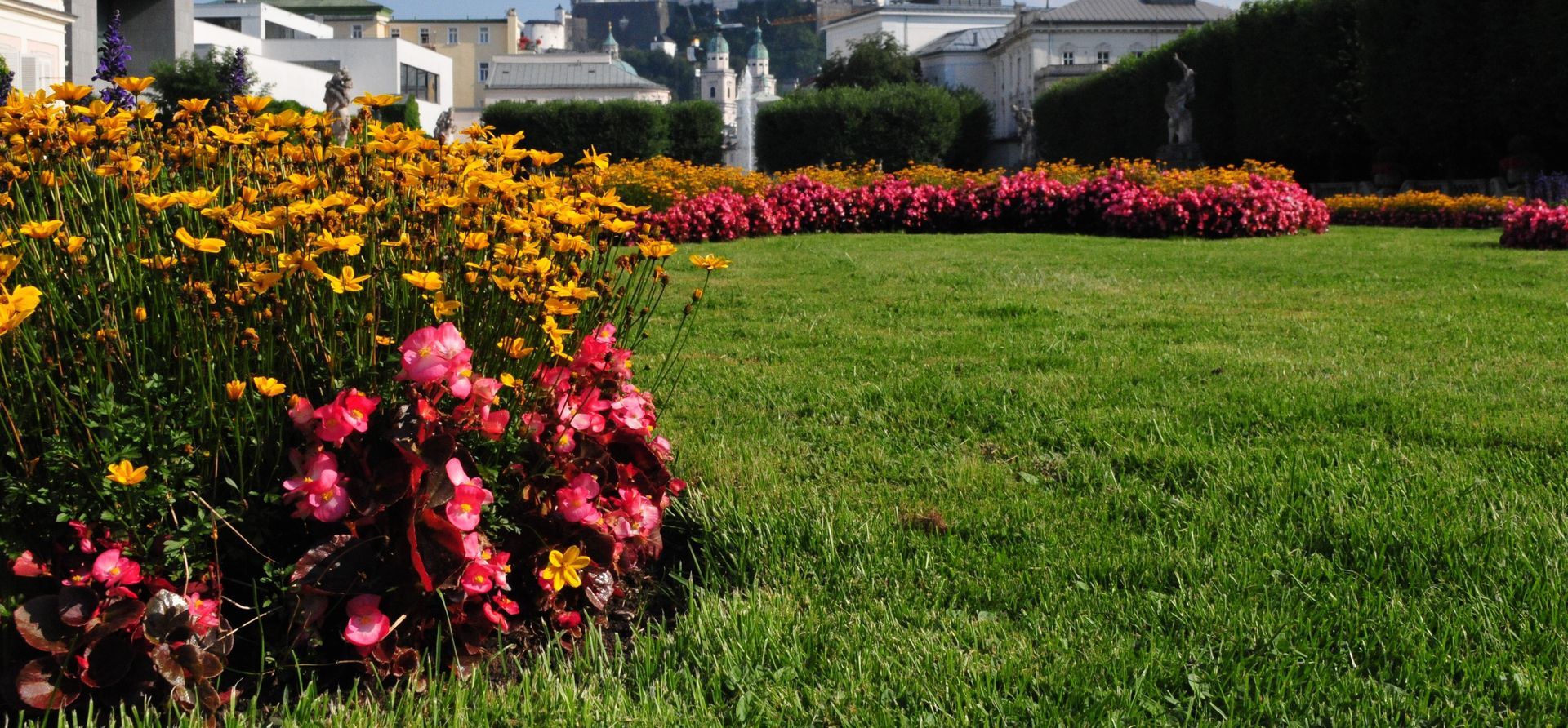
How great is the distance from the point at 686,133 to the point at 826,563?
186 ft

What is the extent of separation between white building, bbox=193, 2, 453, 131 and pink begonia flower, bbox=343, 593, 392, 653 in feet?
147

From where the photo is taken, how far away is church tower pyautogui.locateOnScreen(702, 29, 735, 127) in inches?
5394

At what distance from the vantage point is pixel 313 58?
58938 millimetres

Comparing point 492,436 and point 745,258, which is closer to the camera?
point 492,436

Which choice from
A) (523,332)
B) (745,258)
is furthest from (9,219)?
(745,258)

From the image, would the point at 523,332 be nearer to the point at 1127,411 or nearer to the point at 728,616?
the point at 728,616

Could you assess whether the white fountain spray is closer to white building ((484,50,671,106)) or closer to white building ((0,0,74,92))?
white building ((484,50,671,106))

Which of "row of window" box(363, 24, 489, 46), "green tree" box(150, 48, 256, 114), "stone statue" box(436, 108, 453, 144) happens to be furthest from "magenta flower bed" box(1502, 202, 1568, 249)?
"row of window" box(363, 24, 489, 46)

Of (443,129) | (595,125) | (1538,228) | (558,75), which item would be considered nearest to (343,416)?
(443,129)

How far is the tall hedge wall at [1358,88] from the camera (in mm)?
23188

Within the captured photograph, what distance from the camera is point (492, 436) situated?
2.50 meters

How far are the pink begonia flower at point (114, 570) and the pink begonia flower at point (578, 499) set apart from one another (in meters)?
0.81

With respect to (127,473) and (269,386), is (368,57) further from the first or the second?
(127,473)

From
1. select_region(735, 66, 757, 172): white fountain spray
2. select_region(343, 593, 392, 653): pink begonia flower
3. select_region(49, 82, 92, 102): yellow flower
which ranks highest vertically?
select_region(735, 66, 757, 172): white fountain spray
